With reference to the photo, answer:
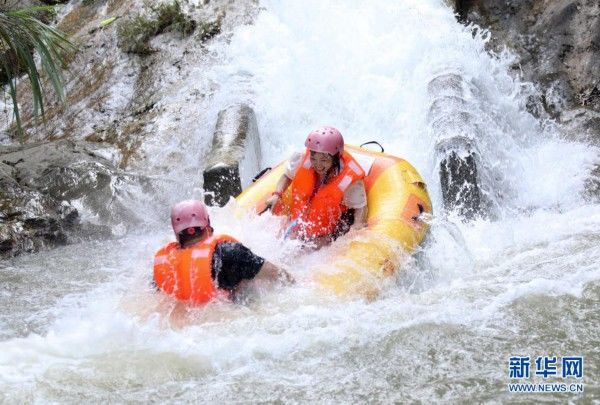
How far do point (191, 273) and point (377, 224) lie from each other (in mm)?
1714

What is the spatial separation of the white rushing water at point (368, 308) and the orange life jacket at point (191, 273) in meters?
0.09

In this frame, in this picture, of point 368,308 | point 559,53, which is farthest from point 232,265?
point 559,53

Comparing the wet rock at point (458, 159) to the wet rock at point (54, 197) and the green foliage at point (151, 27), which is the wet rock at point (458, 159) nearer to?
the wet rock at point (54, 197)

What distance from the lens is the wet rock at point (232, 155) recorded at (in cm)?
691

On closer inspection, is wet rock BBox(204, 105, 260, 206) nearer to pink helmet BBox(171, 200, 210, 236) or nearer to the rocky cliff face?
pink helmet BBox(171, 200, 210, 236)

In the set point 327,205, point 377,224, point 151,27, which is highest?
point 151,27

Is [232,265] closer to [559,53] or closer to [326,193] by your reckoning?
[326,193]

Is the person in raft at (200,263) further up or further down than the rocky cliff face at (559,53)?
further down

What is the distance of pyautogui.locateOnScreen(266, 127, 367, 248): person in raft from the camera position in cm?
527

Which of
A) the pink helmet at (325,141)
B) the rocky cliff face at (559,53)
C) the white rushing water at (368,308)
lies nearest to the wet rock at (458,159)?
the white rushing water at (368,308)

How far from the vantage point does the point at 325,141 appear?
5.22m

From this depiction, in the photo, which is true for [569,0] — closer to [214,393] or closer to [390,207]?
[390,207]

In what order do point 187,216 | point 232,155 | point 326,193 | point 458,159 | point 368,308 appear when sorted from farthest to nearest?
point 232,155
point 458,159
point 326,193
point 368,308
point 187,216

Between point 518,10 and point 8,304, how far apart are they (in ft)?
25.1
